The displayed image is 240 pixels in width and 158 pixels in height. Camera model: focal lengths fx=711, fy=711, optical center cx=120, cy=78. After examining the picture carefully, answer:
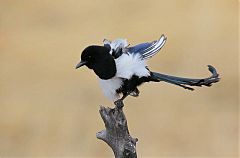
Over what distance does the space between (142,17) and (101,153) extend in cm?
95

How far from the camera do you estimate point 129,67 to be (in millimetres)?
1261

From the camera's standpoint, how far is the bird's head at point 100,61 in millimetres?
1234

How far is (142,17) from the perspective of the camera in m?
3.41

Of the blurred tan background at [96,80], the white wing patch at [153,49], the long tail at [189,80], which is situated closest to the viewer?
the long tail at [189,80]

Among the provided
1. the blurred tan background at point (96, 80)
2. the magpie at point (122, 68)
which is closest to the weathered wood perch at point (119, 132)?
the magpie at point (122, 68)

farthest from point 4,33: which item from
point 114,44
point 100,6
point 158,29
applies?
point 114,44

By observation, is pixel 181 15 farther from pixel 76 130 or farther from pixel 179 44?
pixel 76 130

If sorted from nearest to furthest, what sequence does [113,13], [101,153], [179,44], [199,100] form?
[101,153] → [199,100] → [179,44] → [113,13]

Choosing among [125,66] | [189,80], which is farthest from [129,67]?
[189,80]

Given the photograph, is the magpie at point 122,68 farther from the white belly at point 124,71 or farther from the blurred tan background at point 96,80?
the blurred tan background at point 96,80

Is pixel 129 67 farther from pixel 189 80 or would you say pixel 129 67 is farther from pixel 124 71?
pixel 189 80

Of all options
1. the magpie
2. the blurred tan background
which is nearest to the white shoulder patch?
the magpie

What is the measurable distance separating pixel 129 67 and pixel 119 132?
12cm

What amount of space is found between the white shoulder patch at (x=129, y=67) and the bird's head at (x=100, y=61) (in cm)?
1
